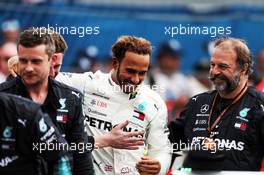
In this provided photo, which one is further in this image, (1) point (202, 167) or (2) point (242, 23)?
(2) point (242, 23)

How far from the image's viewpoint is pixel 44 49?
7.59m

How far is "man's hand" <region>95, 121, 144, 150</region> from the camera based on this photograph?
322 inches

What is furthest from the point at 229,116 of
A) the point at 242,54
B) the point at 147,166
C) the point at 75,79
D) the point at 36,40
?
the point at 36,40

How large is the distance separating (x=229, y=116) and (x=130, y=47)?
101cm

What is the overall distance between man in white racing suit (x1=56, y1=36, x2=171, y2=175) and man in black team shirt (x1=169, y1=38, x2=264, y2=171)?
188 millimetres

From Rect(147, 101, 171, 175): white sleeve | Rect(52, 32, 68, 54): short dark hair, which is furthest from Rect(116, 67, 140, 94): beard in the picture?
Rect(52, 32, 68, 54): short dark hair

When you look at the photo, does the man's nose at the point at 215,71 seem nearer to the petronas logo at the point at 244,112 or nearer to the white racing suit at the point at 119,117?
the petronas logo at the point at 244,112

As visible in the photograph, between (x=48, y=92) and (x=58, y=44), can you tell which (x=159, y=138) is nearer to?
(x=58, y=44)

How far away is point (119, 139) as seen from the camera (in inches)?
322

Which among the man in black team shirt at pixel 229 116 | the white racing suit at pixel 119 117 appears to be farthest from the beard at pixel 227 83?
the white racing suit at pixel 119 117

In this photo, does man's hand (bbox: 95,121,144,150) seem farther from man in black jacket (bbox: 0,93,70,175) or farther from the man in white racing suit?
man in black jacket (bbox: 0,93,70,175)

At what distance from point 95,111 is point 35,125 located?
5.84ft

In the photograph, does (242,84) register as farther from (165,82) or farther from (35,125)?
(165,82)

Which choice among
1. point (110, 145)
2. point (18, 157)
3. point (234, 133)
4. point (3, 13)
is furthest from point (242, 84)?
point (3, 13)
